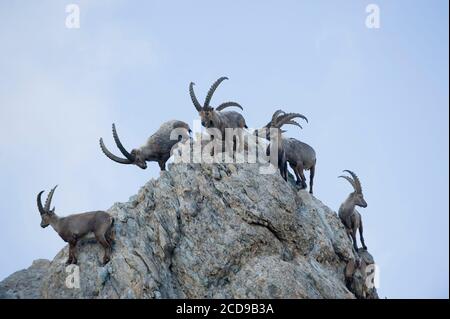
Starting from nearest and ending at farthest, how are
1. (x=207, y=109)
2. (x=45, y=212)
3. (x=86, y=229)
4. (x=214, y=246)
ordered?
(x=214, y=246), (x=86, y=229), (x=45, y=212), (x=207, y=109)

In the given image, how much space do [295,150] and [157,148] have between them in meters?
5.76

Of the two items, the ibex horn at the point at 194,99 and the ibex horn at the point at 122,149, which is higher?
the ibex horn at the point at 194,99

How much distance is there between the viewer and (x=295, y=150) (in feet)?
90.3

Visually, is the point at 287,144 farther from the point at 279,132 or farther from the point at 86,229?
the point at 86,229

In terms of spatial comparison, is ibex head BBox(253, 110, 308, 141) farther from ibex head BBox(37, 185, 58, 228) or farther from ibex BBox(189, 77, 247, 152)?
ibex head BBox(37, 185, 58, 228)

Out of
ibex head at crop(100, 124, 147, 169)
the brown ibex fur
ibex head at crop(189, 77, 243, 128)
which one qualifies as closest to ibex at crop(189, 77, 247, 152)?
ibex head at crop(189, 77, 243, 128)

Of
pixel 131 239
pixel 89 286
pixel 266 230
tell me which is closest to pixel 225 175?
pixel 266 230

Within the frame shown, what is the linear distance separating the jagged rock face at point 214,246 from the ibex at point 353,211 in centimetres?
233

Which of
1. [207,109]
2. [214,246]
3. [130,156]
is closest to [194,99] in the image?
[207,109]

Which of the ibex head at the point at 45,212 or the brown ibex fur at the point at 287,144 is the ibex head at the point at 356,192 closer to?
the brown ibex fur at the point at 287,144

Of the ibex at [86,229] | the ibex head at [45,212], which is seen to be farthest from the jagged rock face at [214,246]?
the ibex head at [45,212]

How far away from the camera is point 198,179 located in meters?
23.5

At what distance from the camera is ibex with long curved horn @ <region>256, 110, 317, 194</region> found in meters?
27.2

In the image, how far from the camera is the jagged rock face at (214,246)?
20.9 meters
